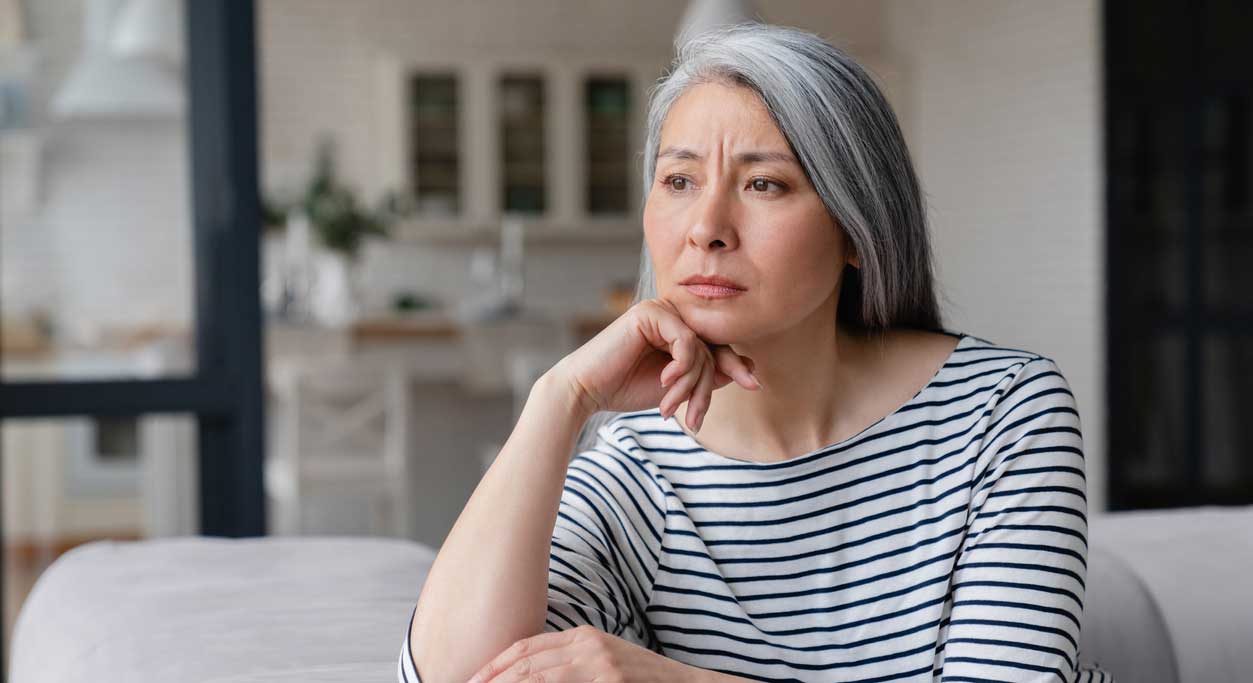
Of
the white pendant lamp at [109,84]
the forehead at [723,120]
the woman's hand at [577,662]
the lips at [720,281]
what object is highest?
the white pendant lamp at [109,84]

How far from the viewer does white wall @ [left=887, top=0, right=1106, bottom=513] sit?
5.09 metres

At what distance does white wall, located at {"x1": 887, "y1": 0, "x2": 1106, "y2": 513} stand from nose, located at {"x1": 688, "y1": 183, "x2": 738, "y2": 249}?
3751 millimetres

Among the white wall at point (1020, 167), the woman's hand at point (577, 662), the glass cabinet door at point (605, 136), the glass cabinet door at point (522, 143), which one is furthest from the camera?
the glass cabinet door at point (605, 136)

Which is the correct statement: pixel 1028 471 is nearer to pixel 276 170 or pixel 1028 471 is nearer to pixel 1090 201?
pixel 1090 201

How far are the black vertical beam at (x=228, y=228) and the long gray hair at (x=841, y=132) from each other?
1.55 metres

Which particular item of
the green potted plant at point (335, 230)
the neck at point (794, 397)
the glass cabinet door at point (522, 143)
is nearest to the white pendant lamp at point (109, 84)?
the neck at point (794, 397)

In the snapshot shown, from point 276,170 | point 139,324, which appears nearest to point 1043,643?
point 139,324

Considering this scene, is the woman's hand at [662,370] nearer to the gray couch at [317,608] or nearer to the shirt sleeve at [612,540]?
the shirt sleeve at [612,540]

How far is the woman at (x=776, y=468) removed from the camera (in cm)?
101

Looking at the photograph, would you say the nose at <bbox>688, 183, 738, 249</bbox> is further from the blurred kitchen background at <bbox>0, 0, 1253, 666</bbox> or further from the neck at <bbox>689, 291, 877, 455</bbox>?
the blurred kitchen background at <bbox>0, 0, 1253, 666</bbox>

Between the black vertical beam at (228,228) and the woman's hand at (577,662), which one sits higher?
the black vertical beam at (228,228)

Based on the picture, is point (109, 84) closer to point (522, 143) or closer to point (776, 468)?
point (776, 468)

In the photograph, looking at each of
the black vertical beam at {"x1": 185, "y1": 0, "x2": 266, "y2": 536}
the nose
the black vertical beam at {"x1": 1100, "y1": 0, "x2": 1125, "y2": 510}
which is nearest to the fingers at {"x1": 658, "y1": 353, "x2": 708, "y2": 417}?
the nose

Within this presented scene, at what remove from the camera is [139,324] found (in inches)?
101
